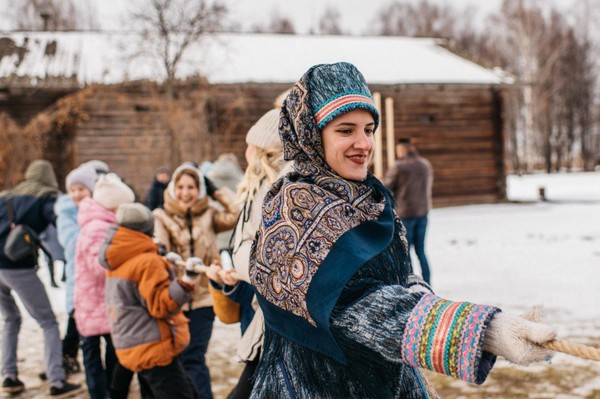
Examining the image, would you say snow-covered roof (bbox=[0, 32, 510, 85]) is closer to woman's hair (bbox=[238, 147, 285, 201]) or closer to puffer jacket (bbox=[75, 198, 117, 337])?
puffer jacket (bbox=[75, 198, 117, 337])

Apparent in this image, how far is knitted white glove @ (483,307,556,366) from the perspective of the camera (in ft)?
3.64

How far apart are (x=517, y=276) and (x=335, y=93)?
6806 millimetres

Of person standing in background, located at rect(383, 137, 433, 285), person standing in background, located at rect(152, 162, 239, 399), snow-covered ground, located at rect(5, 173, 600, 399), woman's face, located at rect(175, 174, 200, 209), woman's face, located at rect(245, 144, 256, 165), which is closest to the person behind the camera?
woman's face, located at rect(245, 144, 256, 165)

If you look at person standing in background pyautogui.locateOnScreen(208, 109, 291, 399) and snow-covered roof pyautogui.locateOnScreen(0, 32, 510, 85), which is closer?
person standing in background pyautogui.locateOnScreen(208, 109, 291, 399)

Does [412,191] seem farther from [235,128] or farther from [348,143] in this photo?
[235,128]

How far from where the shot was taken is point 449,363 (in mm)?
1174

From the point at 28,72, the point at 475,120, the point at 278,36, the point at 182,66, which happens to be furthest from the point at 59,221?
the point at 278,36

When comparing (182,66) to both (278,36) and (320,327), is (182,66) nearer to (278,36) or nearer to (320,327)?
(278,36)

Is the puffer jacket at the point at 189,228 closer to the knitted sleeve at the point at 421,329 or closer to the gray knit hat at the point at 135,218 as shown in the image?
the gray knit hat at the point at 135,218

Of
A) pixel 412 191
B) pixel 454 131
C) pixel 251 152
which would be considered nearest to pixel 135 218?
pixel 251 152

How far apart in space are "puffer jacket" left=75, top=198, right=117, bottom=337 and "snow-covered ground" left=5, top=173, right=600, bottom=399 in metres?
0.95

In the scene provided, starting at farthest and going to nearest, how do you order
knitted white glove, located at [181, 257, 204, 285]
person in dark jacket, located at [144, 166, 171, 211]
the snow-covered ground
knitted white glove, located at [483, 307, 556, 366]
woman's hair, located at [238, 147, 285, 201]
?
person in dark jacket, located at [144, 166, 171, 211] < the snow-covered ground < knitted white glove, located at [181, 257, 204, 285] < woman's hair, located at [238, 147, 285, 201] < knitted white glove, located at [483, 307, 556, 366]

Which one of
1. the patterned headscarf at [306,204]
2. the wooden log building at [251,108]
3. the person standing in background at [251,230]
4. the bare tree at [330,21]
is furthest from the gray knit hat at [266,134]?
the bare tree at [330,21]

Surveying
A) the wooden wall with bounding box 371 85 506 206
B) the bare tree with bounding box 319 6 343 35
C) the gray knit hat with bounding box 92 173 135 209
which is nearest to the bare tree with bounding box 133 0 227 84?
the wooden wall with bounding box 371 85 506 206
